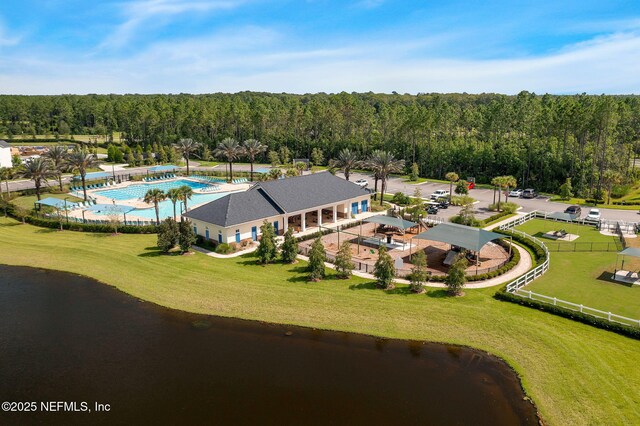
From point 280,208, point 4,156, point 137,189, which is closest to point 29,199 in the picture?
A: point 137,189

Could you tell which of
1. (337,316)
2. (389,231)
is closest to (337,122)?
(389,231)

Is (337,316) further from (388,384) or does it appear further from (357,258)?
(357,258)

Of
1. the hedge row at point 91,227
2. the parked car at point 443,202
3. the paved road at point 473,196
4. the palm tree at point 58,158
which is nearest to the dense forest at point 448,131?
the paved road at point 473,196

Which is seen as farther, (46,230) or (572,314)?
(46,230)

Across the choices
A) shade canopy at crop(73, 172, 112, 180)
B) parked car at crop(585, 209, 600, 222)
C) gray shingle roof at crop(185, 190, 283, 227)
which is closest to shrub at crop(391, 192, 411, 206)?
gray shingle roof at crop(185, 190, 283, 227)

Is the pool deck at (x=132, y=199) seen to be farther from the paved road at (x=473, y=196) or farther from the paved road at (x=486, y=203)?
the paved road at (x=486, y=203)

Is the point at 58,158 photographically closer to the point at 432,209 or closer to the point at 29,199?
the point at 29,199
